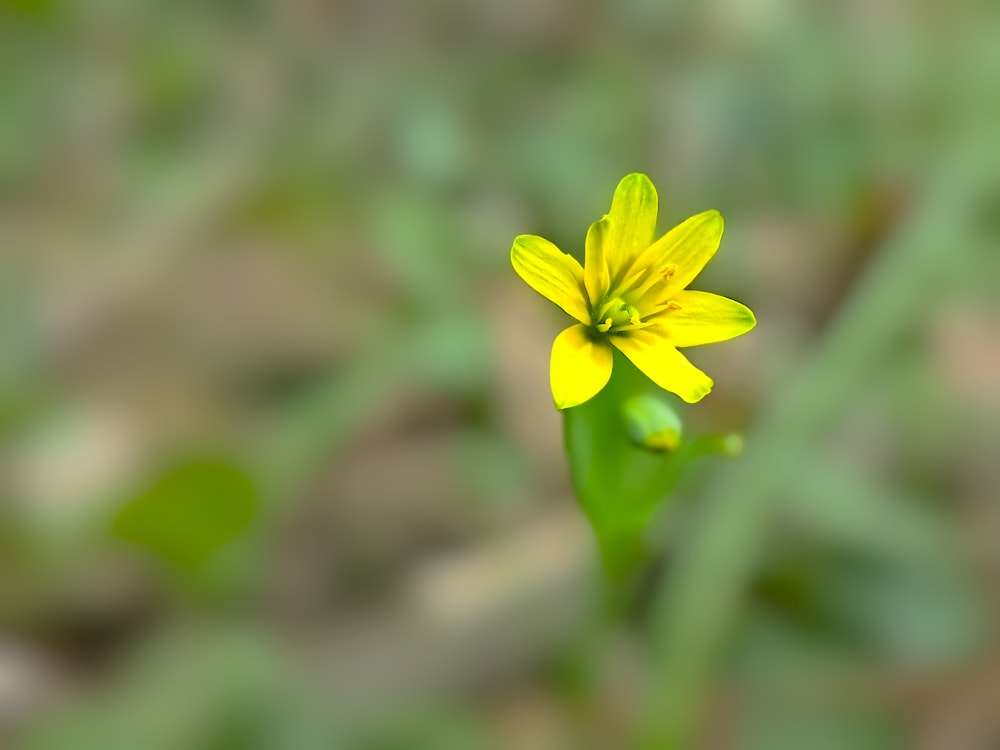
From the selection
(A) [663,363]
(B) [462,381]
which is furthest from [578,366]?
(B) [462,381]

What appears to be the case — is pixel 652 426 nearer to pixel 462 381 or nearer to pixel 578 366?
pixel 578 366

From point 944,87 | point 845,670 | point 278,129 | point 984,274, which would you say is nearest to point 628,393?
point 845,670

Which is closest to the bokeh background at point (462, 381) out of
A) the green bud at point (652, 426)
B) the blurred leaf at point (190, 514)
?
the blurred leaf at point (190, 514)

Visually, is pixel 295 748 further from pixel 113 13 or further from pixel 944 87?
pixel 944 87

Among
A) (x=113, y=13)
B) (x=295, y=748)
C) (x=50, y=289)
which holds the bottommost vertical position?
(x=295, y=748)

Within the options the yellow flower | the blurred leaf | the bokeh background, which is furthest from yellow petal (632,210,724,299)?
the blurred leaf

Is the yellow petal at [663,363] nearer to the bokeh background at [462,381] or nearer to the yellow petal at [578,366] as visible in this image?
the yellow petal at [578,366]
